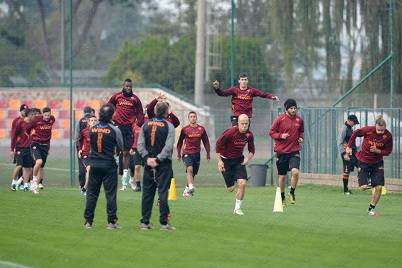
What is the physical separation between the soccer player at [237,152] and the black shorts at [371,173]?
223 cm

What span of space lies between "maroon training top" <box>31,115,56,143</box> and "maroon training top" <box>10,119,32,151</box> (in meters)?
0.17

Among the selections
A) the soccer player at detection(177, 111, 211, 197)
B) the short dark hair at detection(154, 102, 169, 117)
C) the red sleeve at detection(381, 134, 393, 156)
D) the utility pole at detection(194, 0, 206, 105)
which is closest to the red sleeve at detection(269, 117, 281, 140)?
the red sleeve at detection(381, 134, 393, 156)

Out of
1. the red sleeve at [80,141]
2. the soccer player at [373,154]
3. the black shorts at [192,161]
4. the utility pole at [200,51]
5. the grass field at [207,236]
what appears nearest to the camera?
the grass field at [207,236]

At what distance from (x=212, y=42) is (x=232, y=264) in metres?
38.5

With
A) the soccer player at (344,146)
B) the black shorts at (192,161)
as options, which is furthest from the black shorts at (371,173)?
the soccer player at (344,146)

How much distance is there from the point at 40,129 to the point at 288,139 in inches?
266

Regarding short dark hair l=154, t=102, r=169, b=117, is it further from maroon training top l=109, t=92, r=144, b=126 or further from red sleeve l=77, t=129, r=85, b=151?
maroon training top l=109, t=92, r=144, b=126

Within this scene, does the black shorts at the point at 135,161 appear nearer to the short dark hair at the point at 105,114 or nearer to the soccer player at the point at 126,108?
the soccer player at the point at 126,108

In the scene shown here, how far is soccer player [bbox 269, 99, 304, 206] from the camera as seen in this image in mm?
24828

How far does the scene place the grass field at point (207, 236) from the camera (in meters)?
16.1

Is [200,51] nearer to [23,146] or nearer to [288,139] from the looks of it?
[23,146]

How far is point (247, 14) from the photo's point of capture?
237 ft

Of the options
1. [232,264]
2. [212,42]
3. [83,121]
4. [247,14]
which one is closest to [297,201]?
[83,121]

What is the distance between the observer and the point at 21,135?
94.9 ft
